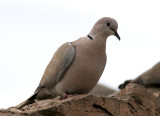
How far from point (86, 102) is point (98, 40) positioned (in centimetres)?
108

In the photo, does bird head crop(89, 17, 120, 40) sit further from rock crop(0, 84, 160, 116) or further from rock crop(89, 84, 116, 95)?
rock crop(89, 84, 116, 95)

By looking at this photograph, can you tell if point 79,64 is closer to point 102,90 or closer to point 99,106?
point 99,106

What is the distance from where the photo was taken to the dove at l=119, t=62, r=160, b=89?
33.3ft

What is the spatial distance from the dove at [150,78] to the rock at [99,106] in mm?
4659

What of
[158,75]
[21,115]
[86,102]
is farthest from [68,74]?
[158,75]

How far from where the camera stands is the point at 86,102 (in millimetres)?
4746

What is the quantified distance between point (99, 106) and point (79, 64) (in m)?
0.76

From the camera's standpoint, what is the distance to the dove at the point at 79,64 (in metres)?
5.42

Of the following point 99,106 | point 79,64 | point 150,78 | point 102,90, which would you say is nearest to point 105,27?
point 79,64

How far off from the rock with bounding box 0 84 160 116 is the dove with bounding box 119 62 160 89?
4659mm

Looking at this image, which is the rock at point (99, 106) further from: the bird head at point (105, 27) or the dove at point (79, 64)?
the bird head at point (105, 27)

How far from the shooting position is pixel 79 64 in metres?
5.41

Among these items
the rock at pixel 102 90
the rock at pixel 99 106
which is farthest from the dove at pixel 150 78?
the rock at pixel 99 106

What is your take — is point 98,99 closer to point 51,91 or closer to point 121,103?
point 121,103
